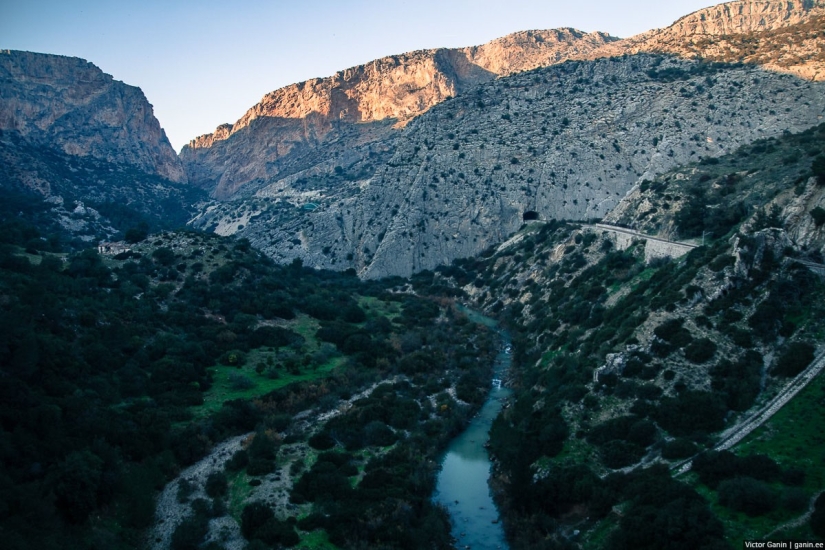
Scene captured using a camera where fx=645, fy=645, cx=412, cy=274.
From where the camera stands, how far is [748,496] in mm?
21266

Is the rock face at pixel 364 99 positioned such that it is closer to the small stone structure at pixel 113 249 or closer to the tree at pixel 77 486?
the small stone structure at pixel 113 249

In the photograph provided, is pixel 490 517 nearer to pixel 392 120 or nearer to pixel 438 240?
pixel 438 240

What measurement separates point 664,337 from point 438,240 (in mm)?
50932

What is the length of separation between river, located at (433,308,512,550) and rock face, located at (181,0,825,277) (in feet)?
132

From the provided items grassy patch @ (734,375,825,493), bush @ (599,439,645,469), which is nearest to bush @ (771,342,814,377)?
grassy patch @ (734,375,825,493)

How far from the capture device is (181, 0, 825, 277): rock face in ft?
236

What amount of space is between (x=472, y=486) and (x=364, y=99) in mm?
126363

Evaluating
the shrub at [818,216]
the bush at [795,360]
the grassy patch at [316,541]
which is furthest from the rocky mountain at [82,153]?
the bush at [795,360]

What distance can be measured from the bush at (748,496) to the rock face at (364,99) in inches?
4251

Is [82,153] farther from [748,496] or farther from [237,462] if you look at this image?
[748,496]

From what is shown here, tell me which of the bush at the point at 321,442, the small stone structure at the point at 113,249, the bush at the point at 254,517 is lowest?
the bush at the point at 321,442

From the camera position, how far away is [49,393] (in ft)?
100

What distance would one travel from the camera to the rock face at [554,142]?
7194 cm

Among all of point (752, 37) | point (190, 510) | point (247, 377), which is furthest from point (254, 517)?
point (752, 37)
